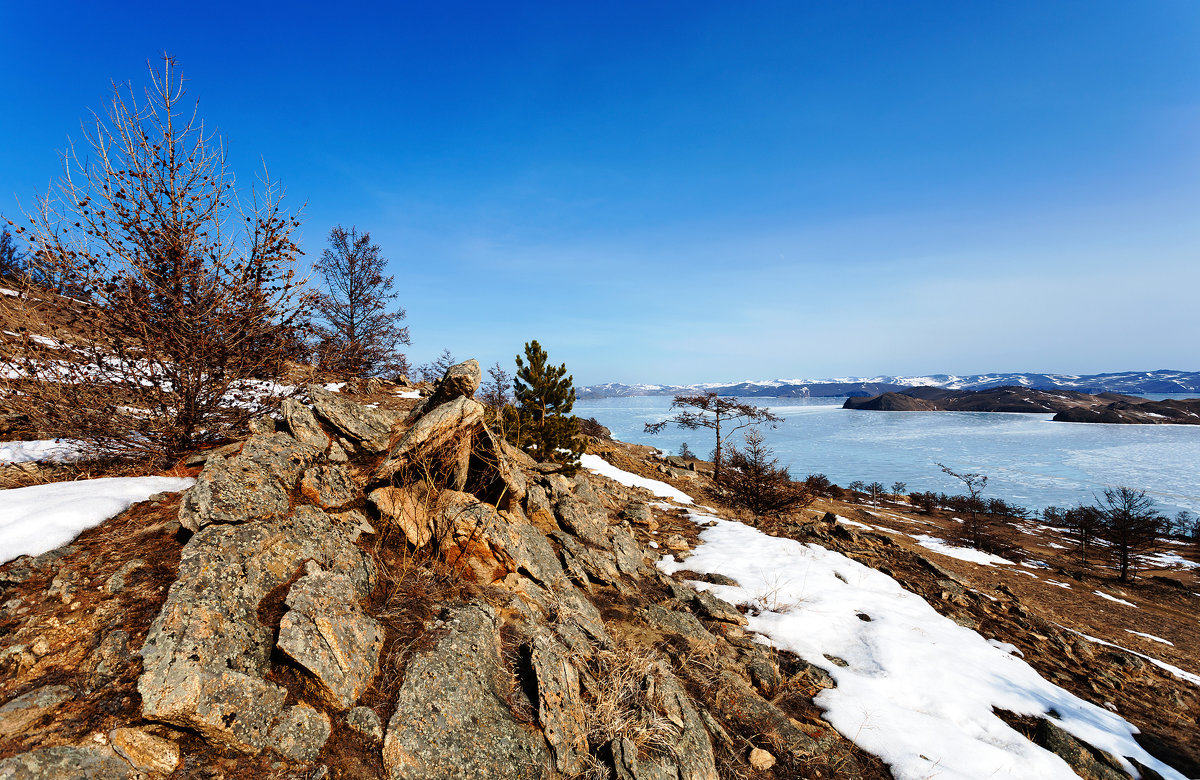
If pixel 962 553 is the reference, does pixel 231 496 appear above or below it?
above

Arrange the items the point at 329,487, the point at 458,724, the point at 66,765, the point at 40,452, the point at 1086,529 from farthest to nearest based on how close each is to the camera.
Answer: the point at 1086,529 → the point at 40,452 → the point at 329,487 → the point at 458,724 → the point at 66,765

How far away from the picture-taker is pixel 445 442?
5.21 meters

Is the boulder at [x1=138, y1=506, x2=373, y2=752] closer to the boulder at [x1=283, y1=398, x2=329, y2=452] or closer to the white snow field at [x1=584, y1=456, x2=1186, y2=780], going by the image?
the boulder at [x1=283, y1=398, x2=329, y2=452]

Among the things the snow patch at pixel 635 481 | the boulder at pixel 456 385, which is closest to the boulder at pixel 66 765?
the boulder at pixel 456 385

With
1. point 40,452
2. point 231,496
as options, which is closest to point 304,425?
point 231,496

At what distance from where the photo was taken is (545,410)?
523 inches

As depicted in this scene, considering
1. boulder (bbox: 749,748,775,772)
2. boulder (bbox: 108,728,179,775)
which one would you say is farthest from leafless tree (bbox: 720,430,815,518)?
boulder (bbox: 108,728,179,775)

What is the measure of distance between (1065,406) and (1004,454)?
82.7 metres

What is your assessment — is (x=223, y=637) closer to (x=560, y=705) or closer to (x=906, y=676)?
(x=560, y=705)

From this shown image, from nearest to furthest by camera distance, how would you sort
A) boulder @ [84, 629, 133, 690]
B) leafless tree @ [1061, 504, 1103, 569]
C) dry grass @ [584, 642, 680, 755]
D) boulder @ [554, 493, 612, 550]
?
boulder @ [84, 629, 133, 690]
dry grass @ [584, 642, 680, 755]
boulder @ [554, 493, 612, 550]
leafless tree @ [1061, 504, 1103, 569]

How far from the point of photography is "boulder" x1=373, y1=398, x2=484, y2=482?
4820 millimetres

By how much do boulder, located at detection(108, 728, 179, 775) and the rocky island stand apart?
12230 cm

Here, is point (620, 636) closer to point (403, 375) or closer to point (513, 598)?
point (513, 598)

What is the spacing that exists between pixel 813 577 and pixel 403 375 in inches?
639
